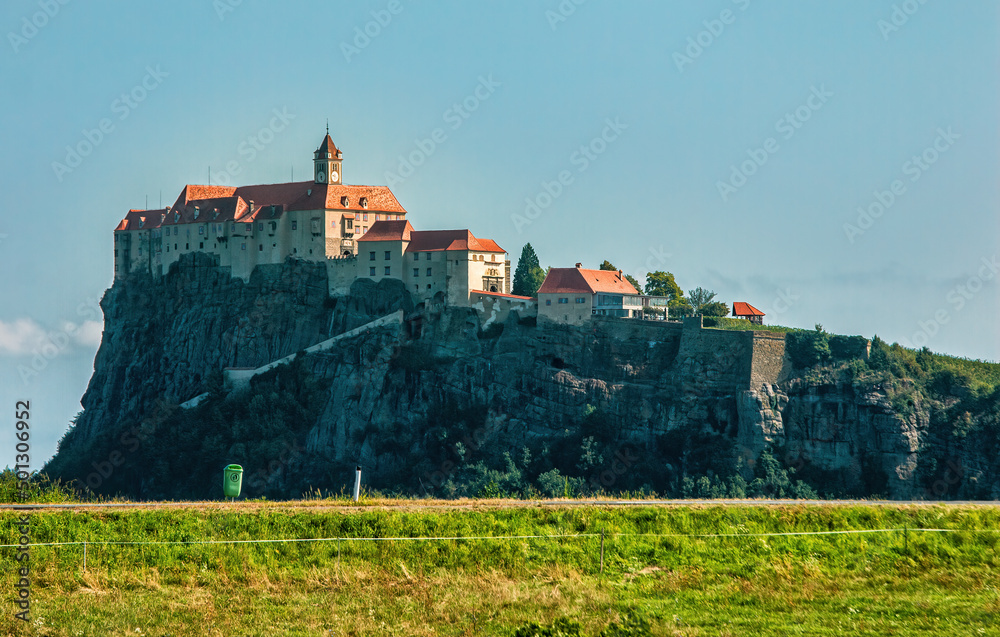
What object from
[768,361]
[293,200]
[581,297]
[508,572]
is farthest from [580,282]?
[508,572]

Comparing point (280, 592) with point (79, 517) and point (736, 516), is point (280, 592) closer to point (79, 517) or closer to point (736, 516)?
point (79, 517)

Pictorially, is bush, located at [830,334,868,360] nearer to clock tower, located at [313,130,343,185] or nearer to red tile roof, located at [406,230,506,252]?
red tile roof, located at [406,230,506,252]

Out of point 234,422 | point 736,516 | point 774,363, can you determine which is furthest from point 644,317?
point 736,516

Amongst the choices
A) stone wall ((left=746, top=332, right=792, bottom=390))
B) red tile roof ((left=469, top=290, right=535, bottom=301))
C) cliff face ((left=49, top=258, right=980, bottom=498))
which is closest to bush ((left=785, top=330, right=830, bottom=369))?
stone wall ((left=746, top=332, right=792, bottom=390))

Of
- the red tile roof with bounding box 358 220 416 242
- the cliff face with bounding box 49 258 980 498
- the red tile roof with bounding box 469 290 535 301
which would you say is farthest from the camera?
the red tile roof with bounding box 358 220 416 242

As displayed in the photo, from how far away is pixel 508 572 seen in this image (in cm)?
2406

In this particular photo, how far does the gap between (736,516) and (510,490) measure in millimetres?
41887

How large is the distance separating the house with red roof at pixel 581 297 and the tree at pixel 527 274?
21.5 ft

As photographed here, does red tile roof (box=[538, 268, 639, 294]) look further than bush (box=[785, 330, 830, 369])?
Yes

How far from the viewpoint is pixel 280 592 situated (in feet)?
74.3

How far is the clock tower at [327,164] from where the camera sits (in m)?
87.2

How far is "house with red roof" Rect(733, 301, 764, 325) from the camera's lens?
259 ft

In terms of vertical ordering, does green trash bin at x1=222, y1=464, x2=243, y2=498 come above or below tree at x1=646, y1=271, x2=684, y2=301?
below

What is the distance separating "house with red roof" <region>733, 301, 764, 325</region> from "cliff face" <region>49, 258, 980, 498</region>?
7919mm
